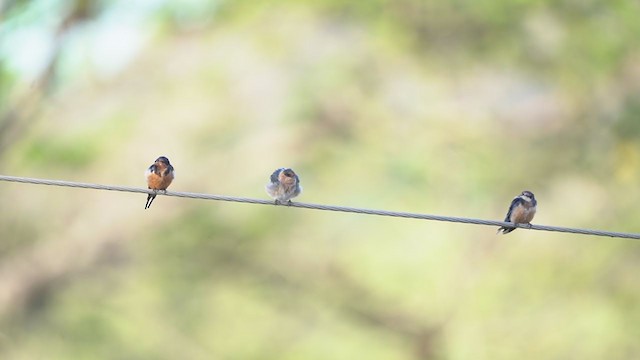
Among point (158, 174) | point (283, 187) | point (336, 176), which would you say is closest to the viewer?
point (158, 174)

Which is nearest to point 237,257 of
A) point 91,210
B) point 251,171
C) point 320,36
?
point 251,171

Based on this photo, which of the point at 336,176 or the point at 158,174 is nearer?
the point at 158,174

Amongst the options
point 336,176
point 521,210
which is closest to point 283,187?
point 521,210

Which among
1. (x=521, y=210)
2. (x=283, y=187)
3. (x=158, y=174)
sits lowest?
(x=158, y=174)

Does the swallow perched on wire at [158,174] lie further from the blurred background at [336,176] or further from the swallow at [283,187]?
the blurred background at [336,176]

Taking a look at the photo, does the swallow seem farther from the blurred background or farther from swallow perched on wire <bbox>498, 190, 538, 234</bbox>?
the blurred background

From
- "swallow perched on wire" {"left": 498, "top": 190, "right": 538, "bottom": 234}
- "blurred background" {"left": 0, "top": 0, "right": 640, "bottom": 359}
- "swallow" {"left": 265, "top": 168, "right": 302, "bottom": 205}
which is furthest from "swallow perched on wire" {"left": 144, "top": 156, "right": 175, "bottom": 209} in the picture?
"blurred background" {"left": 0, "top": 0, "right": 640, "bottom": 359}

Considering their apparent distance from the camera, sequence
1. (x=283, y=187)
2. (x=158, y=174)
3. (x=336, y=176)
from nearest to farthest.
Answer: (x=158, y=174) < (x=283, y=187) < (x=336, y=176)

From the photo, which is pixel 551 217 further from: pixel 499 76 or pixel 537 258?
pixel 499 76

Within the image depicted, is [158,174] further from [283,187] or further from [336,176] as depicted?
[336,176]

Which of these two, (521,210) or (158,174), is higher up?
(521,210)

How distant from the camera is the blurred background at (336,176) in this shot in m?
10.7

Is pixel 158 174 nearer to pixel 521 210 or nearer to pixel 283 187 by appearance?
pixel 283 187

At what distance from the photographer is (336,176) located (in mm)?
10734
